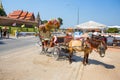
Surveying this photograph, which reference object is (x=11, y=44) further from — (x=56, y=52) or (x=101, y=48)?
(x=101, y=48)

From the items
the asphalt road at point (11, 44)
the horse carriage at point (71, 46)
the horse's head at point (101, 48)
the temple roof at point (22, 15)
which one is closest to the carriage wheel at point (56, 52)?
the horse carriage at point (71, 46)

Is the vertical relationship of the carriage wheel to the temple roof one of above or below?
below

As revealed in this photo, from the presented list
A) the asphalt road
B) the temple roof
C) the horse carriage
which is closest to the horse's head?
the horse carriage

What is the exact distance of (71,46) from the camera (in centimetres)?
1160

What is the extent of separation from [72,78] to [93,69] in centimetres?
226

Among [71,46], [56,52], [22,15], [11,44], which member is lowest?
[11,44]

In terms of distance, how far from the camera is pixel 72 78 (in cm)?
872

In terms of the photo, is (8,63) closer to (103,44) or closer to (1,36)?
(103,44)

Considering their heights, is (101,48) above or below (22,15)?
below

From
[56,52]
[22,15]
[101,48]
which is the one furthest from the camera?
[22,15]

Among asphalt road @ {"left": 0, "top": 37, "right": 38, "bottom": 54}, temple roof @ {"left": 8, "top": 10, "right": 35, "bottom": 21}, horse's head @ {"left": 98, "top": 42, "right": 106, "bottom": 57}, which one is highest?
temple roof @ {"left": 8, "top": 10, "right": 35, "bottom": 21}

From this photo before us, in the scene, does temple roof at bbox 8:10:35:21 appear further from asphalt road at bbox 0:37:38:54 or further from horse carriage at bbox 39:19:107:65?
horse carriage at bbox 39:19:107:65

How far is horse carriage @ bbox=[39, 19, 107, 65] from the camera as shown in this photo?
10.8 metres

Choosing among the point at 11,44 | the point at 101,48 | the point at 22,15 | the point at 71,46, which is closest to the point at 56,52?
the point at 71,46
